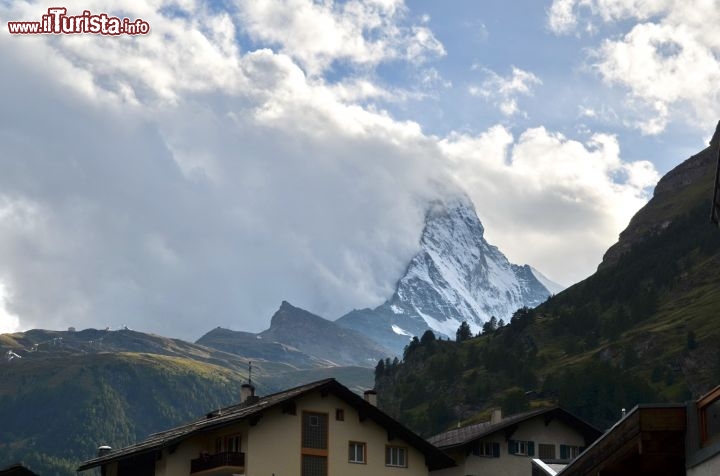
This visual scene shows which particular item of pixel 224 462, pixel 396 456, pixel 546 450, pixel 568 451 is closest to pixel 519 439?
pixel 546 450

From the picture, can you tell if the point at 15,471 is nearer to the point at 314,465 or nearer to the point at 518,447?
the point at 314,465

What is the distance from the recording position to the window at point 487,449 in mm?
73438

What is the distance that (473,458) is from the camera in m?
73.5

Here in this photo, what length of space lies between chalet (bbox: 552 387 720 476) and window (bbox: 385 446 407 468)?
150 ft

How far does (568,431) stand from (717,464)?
199 feet

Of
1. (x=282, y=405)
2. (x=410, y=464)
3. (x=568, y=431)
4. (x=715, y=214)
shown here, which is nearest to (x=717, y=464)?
(x=715, y=214)

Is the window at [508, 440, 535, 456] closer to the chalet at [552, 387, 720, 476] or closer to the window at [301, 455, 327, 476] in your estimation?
the window at [301, 455, 327, 476]

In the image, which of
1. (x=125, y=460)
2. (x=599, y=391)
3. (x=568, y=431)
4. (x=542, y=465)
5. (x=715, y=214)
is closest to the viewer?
(x=715, y=214)

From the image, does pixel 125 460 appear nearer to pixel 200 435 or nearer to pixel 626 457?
pixel 200 435

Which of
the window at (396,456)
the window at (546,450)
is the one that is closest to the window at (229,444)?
the window at (396,456)

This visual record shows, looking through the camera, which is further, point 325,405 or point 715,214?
point 325,405

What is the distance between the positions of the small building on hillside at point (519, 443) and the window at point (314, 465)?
49.6 ft

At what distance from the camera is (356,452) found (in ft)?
200

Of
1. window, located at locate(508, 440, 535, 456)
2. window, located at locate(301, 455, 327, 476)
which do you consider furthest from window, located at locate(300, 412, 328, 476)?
window, located at locate(508, 440, 535, 456)
